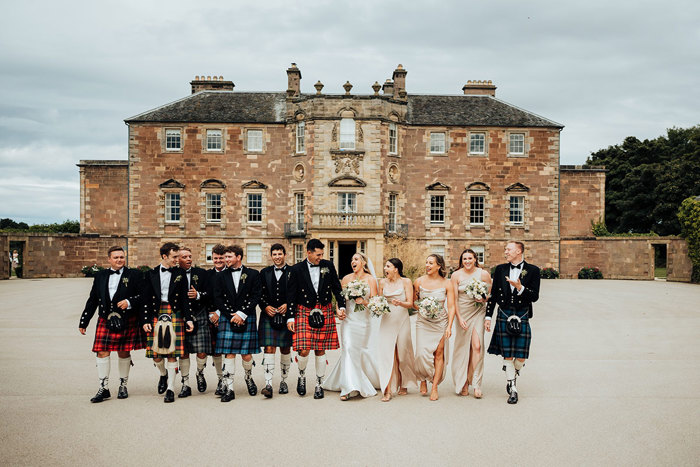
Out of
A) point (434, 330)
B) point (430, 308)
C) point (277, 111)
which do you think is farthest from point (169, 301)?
point (277, 111)

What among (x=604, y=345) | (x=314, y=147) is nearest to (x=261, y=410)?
(x=604, y=345)

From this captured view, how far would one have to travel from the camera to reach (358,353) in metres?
8.61

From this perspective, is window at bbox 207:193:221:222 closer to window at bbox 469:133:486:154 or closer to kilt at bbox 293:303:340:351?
window at bbox 469:133:486:154

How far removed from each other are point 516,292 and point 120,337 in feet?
18.4

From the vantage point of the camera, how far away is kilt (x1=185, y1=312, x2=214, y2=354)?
27.2 feet

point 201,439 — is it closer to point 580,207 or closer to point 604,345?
point 604,345

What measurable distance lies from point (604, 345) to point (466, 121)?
25.5 meters

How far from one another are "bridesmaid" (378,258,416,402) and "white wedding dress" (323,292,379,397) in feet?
0.70

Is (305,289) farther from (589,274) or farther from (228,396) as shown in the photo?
(589,274)

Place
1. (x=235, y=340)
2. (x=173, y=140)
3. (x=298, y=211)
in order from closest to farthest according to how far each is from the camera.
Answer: (x=235, y=340) → (x=298, y=211) → (x=173, y=140)

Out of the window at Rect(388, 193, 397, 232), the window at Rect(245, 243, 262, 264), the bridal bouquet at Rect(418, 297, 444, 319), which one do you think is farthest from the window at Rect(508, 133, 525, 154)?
the bridal bouquet at Rect(418, 297, 444, 319)

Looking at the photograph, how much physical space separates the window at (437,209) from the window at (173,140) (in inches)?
630

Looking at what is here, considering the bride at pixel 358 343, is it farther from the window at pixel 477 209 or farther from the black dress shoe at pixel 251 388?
the window at pixel 477 209

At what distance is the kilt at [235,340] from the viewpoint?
27.1 ft
